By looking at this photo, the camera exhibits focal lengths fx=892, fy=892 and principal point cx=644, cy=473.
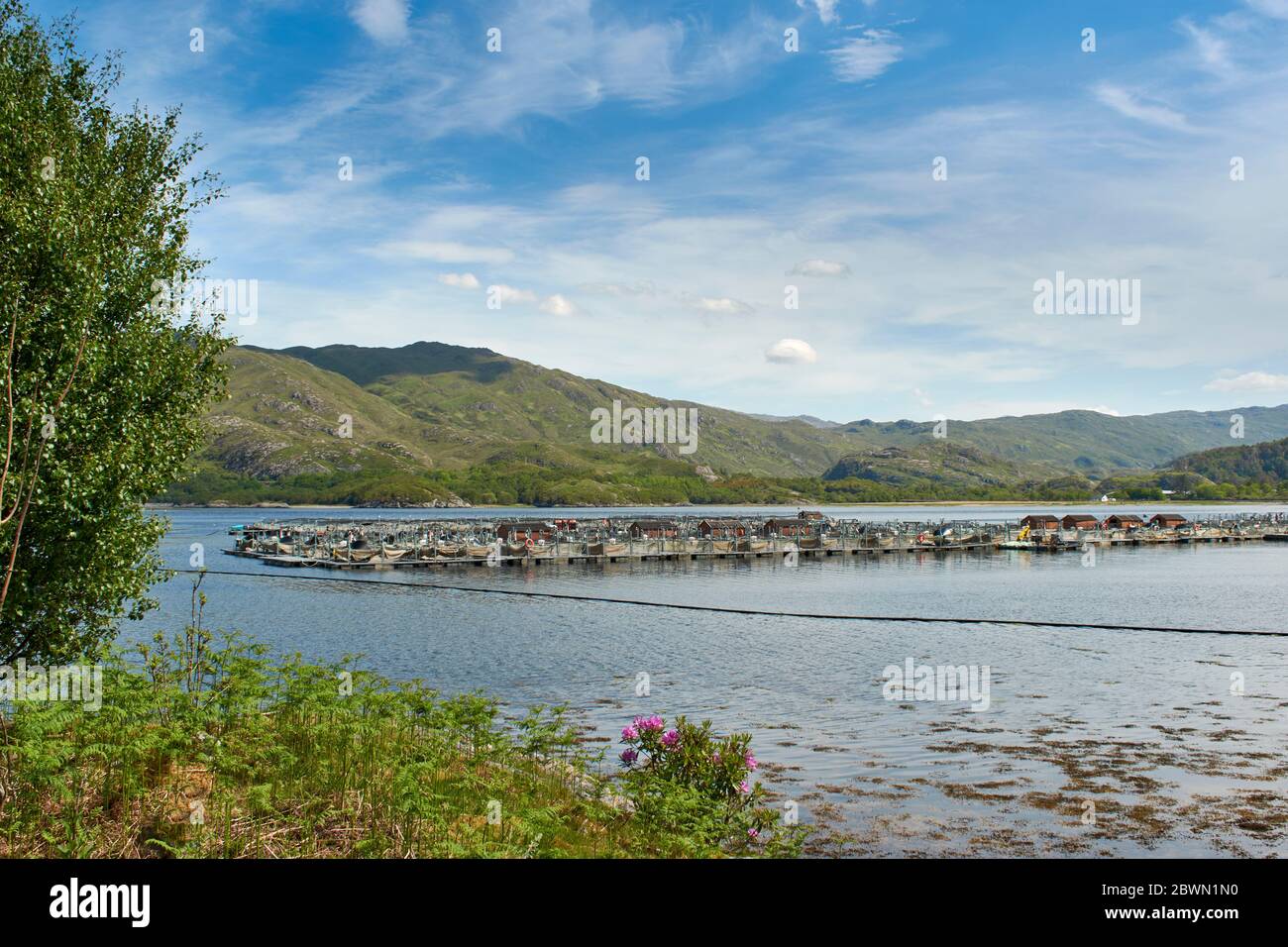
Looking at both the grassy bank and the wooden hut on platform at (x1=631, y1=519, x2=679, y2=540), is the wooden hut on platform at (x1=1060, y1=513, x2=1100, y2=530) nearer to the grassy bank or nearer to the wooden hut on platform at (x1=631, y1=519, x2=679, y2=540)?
the wooden hut on platform at (x1=631, y1=519, x2=679, y2=540)

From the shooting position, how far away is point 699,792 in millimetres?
15445

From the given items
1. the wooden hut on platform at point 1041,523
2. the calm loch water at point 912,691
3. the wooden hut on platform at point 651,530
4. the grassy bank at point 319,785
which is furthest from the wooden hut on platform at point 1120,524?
the grassy bank at point 319,785

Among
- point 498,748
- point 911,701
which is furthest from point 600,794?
point 911,701

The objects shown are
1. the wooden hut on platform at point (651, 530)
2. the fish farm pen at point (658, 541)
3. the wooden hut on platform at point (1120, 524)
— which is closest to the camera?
the fish farm pen at point (658, 541)

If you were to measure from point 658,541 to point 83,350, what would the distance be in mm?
104620

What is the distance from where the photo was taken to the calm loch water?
17.8 meters

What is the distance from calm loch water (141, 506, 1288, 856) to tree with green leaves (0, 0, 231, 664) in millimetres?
12944

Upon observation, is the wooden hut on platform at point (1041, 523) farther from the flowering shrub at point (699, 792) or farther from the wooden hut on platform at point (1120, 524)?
the flowering shrub at point (699, 792)

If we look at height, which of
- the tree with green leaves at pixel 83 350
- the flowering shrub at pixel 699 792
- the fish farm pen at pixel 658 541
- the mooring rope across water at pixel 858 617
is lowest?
the mooring rope across water at pixel 858 617

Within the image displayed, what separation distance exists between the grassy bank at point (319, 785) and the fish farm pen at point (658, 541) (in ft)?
281

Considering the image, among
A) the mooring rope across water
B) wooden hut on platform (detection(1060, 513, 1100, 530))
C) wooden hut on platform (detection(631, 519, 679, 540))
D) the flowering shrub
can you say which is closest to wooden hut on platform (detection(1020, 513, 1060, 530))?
wooden hut on platform (detection(1060, 513, 1100, 530))

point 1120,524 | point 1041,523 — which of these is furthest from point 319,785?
point 1120,524

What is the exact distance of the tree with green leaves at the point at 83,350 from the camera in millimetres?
14539
